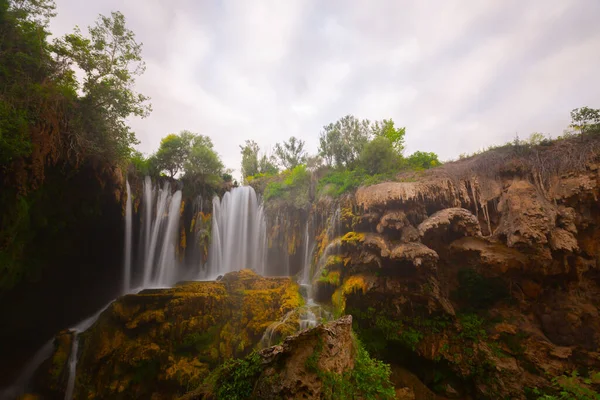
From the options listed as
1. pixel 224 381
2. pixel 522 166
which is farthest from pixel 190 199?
pixel 522 166

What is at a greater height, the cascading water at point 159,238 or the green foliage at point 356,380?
the cascading water at point 159,238

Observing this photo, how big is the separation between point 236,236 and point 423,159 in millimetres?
15020

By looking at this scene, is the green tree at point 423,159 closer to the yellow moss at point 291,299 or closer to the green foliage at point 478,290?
the green foliage at point 478,290

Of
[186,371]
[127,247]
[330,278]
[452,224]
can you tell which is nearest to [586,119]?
[452,224]

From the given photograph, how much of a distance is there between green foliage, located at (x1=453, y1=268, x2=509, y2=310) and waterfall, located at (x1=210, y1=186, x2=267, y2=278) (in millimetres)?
12926

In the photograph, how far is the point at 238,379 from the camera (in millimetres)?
4875

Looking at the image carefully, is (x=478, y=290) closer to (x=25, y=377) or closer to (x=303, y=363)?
(x=303, y=363)

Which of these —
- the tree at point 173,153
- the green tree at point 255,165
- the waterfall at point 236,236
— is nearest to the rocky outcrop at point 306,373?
the waterfall at point 236,236

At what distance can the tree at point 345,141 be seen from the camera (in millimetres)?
19891

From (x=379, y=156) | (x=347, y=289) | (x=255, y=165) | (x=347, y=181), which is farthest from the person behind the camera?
→ (x=255, y=165)

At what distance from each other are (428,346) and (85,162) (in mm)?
15976

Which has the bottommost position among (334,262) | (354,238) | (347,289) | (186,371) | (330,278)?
(186,371)

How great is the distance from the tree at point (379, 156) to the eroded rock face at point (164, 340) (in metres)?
9.82

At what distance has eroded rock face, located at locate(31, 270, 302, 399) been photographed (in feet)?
26.8
